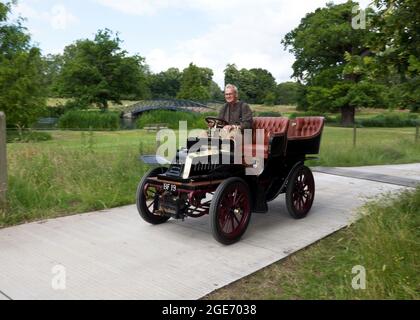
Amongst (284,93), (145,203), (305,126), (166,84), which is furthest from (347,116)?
(166,84)

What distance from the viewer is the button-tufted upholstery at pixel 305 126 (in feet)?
21.7

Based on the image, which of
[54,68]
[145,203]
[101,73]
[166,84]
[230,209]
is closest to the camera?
[230,209]

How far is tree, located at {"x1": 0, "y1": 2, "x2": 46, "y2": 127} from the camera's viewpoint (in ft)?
104

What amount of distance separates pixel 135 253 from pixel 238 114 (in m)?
2.32

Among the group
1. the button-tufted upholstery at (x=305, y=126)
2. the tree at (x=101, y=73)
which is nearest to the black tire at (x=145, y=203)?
the button-tufted upholstery at (x=305, y=126)

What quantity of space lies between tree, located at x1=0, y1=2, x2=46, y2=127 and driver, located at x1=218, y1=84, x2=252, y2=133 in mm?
26689

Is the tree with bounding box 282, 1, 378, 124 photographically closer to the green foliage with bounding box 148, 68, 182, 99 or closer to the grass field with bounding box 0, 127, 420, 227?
the grass field with bounding box 0, 127, 420, 227

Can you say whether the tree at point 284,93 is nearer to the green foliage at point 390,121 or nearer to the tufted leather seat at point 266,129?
the green foliage at point 390,121

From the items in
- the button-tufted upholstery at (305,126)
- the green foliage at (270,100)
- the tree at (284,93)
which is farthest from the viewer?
the green foliage at (270,100)

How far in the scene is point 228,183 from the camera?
4945 mm

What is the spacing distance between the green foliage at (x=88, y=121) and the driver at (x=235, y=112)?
35230 millimetres

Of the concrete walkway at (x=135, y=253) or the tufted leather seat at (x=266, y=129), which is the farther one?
the tufted leather seat at (x=266, y=129)

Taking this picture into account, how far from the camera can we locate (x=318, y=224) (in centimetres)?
592

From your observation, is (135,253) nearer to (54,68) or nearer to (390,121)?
(390,121)
